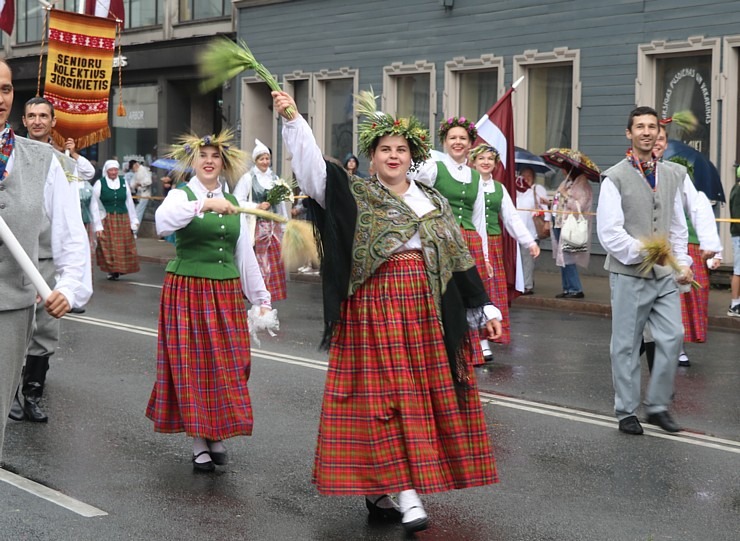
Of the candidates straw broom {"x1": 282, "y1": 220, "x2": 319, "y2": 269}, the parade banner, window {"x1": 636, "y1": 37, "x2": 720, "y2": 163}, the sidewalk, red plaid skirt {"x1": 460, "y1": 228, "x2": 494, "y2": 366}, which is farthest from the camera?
window {"x1": 636, "y1": 37, "x2": 720, "y2": 163}

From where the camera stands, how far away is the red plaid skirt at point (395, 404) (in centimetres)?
543

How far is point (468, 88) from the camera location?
21891mm

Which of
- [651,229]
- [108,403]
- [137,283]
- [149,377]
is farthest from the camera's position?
[137,283]

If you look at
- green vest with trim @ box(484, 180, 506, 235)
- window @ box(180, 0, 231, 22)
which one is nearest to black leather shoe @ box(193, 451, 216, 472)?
green vest with trim @ box(484, 180, 506, 235)

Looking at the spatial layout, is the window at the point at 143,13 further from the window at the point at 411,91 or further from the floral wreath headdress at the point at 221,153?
the floral wreath headdress at the point at 221,153

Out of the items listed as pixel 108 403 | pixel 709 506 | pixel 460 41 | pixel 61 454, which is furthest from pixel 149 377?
pixel 460 41

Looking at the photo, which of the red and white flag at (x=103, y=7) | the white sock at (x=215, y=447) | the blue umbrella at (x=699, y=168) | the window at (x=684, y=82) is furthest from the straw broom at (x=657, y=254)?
the red and white flag at (x=103, y=7)

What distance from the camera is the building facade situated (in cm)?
1758

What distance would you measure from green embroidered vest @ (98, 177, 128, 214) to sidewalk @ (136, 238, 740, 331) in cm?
294

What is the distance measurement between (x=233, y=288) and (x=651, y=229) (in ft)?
8.88

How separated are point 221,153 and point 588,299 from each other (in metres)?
9.42

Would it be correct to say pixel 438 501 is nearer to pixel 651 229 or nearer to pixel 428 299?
pixel 428 299

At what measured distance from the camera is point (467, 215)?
10008mm

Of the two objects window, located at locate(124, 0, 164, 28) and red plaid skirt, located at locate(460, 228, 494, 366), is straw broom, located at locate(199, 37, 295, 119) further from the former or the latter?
window, located at locate(124, 0, 164, 28)
